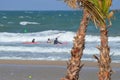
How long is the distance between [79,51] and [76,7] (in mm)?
1277

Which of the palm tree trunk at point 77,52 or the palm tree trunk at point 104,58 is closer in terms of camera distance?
the palm tree trunk at point 104,58

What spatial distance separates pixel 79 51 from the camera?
9.74 m

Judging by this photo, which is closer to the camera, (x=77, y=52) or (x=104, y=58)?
(x=104, y=58)

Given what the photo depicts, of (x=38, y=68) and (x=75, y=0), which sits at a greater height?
(x=75, y=0)

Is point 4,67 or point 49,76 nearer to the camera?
point 49,76

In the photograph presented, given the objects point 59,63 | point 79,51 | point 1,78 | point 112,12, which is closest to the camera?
point 112,12

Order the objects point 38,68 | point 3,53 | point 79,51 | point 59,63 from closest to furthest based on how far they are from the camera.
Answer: point 79,51
point 38,68
point 59,63
point 3,53

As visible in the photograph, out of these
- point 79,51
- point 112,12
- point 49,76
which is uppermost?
point 112,12

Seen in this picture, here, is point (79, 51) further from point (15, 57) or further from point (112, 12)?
point (15, 57)

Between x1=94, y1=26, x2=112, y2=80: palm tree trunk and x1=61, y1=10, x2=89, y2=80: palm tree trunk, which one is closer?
x1=94, y1=26, x2=112, y2=80: palm tree trunk

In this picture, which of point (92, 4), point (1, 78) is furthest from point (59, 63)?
point (92, 4)

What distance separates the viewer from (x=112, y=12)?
8.38 meters

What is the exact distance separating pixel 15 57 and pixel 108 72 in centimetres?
1626

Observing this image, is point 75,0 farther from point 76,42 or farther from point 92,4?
point 76,42
